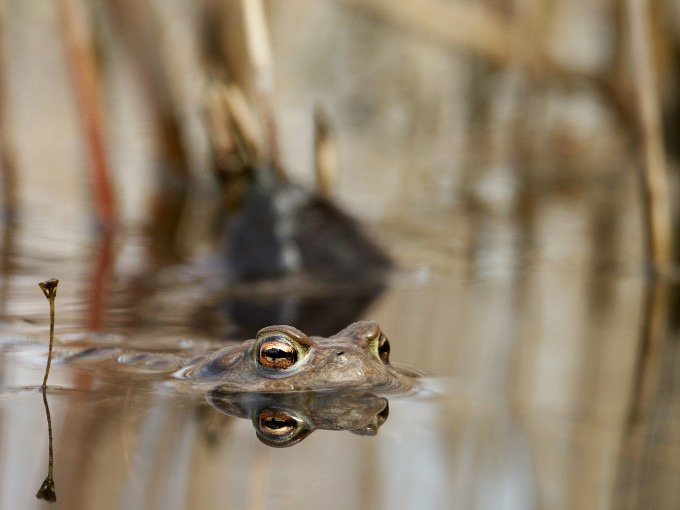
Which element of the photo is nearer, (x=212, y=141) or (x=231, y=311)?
(x=231, y=311)

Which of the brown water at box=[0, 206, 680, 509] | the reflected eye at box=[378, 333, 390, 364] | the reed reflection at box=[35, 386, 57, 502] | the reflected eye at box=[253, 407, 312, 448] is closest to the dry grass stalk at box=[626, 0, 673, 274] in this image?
the brown water at box=[0, 206, 680, 509]

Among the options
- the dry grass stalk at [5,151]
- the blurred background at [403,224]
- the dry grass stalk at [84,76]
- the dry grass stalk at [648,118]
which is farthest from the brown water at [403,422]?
the dry grass stalk at [5,151]

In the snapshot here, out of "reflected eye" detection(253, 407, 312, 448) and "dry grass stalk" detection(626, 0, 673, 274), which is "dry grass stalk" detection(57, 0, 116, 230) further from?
"reflected eye" detection(253, 407, 312, 448)

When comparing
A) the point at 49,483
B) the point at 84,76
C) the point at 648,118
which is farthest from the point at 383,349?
the point at 84,76

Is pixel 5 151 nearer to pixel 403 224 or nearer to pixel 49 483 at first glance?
pixel 403 224

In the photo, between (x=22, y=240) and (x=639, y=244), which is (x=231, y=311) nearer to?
(x=22, y=240)

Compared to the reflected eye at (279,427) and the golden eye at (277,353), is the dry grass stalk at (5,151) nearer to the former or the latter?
the golden eye at (277,353)

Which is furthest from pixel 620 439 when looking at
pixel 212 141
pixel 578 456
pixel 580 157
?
pixel 580 157
